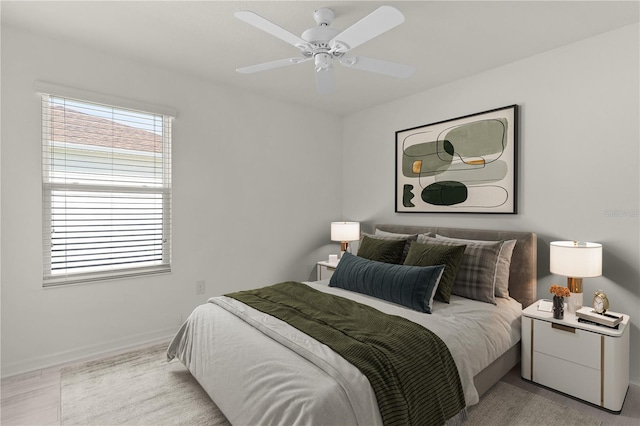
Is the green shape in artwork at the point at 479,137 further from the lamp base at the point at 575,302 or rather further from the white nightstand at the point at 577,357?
the white nightstand at the point at 577,357

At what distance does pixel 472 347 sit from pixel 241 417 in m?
1.38

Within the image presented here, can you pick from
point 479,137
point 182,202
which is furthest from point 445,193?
point 182,202

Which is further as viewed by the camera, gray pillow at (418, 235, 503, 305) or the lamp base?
gray pillow at (418, 235, 503, 305)

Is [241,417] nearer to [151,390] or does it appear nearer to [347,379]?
[347,379]

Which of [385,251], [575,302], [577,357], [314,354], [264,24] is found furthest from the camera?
[385,251]

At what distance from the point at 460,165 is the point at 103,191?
3305mm

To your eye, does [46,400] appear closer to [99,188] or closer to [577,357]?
[99,188]

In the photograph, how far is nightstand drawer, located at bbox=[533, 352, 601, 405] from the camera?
84.6 inches

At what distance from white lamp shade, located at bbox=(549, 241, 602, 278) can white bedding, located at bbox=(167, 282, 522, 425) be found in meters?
0.49

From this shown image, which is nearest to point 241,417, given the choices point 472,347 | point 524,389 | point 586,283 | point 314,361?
point 314,361

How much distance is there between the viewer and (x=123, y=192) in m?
3.04

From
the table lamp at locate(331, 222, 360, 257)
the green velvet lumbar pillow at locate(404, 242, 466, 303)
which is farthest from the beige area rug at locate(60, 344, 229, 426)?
the table lamp at locate(331, 222, 360, 257)

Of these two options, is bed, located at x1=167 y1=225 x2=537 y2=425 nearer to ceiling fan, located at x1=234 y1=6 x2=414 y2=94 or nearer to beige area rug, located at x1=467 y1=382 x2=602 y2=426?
beige area rug, located at x1=467 y1=382 x2=602 y2=426

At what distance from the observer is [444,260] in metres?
2.61
